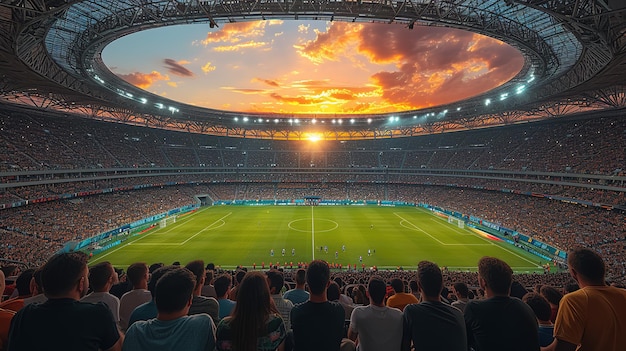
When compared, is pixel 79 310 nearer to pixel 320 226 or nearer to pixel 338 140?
pixel 320 226

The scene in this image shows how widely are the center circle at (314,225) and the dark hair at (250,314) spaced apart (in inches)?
1609

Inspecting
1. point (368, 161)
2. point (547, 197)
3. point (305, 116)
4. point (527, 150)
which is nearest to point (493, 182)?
point (527, 150)

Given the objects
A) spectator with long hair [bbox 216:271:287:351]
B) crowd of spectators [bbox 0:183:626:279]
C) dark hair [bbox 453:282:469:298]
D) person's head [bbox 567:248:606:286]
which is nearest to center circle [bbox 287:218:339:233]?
crowd of spectators [bbox 0:183:626:279]

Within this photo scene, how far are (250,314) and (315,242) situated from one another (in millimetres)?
35651

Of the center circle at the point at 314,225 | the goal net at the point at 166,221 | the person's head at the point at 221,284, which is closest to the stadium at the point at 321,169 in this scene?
the goal net at the point at 166,221

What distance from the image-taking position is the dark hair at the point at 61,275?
9.79ft

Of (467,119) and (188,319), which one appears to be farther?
(467,119)

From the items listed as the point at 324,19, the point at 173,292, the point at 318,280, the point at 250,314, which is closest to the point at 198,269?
the point at 173,292

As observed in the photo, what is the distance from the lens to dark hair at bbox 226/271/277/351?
2914 millimetres

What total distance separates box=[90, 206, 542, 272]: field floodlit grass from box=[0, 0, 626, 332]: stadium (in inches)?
13.7

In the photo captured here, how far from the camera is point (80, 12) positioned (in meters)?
22.0

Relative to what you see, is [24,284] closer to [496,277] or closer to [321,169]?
[496,277]

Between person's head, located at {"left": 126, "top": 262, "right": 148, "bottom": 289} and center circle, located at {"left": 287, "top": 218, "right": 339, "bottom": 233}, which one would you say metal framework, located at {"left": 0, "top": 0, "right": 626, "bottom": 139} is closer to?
person's head, located at {"left": 126, "top": 262, "right": 148, "bottom": 289}

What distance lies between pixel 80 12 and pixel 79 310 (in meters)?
28.5
